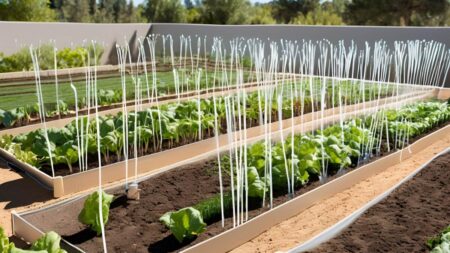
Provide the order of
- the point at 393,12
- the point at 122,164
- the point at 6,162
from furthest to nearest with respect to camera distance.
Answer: the point at 393,12, the point at 6,162, the point at 122,164

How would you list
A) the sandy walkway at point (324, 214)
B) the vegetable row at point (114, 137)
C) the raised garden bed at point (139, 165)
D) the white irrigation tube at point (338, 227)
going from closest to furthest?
the white irrigation tube at point (338, 227), the sandy walkway at point (324, 214), the raised garden bed at point (139, 165), the vegetable row at point (114, 137)

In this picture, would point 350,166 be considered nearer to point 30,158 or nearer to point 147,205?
point 147,205

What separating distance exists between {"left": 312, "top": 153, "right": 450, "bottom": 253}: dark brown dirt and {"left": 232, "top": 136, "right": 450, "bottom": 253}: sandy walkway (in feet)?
0.85

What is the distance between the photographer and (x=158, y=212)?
4.09 meters

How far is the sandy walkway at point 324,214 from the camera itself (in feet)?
12.4

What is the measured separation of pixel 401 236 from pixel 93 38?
42.3 feet

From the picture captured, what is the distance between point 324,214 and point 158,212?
4.42ft

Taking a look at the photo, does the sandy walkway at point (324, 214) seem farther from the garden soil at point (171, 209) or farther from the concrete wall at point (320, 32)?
the concrete wall at point (320, 32)

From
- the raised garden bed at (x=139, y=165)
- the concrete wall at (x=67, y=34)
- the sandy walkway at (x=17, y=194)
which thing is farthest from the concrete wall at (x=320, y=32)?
the sandy walkway at (x=17, y=194)

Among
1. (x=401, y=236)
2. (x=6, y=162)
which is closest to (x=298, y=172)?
(x=401, y=236)

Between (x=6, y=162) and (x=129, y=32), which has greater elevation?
(x=129, y=32)

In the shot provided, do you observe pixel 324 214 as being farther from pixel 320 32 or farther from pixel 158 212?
pixel 320 32

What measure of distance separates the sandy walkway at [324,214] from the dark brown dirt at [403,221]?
0.85 ft

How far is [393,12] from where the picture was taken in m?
24.7
